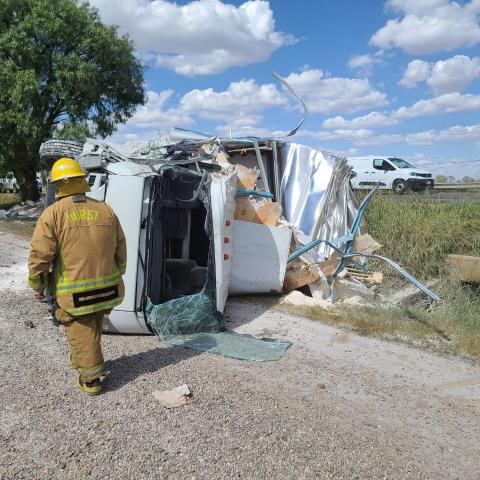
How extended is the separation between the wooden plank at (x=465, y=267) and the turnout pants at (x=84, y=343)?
234 inches

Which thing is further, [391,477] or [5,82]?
[5,82]

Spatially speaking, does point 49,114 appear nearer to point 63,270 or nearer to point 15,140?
point 15,140

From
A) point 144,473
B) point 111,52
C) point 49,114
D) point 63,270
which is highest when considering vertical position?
point 111,52

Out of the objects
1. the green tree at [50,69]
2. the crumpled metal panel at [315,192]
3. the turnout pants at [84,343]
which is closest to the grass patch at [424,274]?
the crumpled metal panel at [315,192]

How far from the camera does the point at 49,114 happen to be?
652 inches

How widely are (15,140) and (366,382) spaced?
1489 centimetres

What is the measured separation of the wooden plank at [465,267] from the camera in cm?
753

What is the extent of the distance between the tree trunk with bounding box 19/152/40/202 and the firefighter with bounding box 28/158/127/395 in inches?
596

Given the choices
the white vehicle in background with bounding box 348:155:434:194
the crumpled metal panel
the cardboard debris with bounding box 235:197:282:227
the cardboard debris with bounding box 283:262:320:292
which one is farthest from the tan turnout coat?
the white vehicle in background with bounding box 348:155:434:194

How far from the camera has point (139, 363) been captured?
14.3 feet

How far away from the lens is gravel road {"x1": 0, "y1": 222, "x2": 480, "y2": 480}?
9.59 feet

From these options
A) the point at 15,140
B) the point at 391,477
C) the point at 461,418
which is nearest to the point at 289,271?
the point at 461,418

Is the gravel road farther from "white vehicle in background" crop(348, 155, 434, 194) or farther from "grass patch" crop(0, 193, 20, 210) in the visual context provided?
"grass patch" crop(0, 193, 20, 210)

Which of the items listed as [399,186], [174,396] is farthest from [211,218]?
[399,186]
